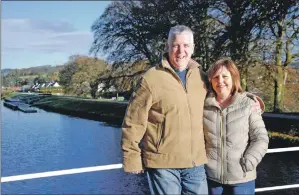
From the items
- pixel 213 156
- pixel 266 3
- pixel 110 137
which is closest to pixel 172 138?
pixel 213 156

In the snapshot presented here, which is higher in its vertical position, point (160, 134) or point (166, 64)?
point (166, 64)

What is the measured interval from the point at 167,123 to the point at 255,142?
519mm

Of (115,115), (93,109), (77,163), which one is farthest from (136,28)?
(93,109)

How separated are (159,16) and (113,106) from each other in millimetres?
11961

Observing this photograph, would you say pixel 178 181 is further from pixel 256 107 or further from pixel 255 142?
pixel 256 107

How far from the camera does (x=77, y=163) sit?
552 inches

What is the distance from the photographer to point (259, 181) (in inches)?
437

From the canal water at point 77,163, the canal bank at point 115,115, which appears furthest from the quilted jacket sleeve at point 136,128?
the canal bank at point 115,115

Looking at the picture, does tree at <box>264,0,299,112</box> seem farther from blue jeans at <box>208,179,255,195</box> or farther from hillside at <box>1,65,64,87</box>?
hillside at <box>1,65,64,87</box>

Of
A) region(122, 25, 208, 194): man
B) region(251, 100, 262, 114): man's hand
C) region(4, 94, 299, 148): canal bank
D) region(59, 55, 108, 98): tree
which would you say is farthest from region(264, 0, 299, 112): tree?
region(59, 55, 108, 98): tree

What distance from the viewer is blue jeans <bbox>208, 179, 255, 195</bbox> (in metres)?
2.23

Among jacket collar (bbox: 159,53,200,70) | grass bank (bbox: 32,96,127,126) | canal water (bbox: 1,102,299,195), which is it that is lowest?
canal water (bbox: 1,102,299,195)

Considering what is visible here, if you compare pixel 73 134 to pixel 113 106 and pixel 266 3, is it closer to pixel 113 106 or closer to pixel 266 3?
pixel 113 106

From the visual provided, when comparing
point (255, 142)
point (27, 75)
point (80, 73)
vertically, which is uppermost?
point (27, 75)
